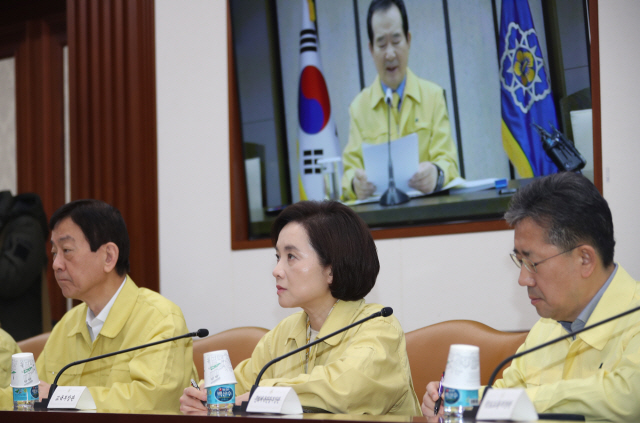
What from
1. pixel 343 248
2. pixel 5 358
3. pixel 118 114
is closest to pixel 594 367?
pixel 343 248

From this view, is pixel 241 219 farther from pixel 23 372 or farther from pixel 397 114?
pixel 23 372

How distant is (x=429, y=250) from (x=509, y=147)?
551mm

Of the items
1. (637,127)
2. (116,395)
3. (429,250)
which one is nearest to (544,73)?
(637,127)

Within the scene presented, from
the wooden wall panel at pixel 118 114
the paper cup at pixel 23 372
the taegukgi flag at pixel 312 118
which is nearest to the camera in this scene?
the paper cup at pixel 23 372

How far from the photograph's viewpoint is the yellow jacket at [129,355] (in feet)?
6.96

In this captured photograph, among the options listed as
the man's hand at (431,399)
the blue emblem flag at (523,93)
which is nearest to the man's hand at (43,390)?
the man's hand at (431,399)

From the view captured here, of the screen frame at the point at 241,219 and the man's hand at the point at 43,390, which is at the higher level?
the screen frame at the point at 241,219

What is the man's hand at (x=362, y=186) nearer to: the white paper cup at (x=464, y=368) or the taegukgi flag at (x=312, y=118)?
the taegukgi flag at (x=312, y=118)

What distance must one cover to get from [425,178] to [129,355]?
56.9 inches

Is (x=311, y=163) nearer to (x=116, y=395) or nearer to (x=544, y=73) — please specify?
(x=544, y=73)

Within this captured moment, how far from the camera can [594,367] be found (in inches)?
67.1

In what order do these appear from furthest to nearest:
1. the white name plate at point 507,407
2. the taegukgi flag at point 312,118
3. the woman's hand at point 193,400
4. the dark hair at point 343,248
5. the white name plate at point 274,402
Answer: the taegukgi flag at point 312,118
the dark hair at point 343,248
the woman's hand at point 193,400
the white name plate at point 274,402
the white name plate at point 507,407

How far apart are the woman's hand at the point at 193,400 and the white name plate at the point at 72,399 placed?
0.23 meters

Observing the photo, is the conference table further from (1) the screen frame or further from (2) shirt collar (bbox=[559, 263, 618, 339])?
(1) the screen frame
